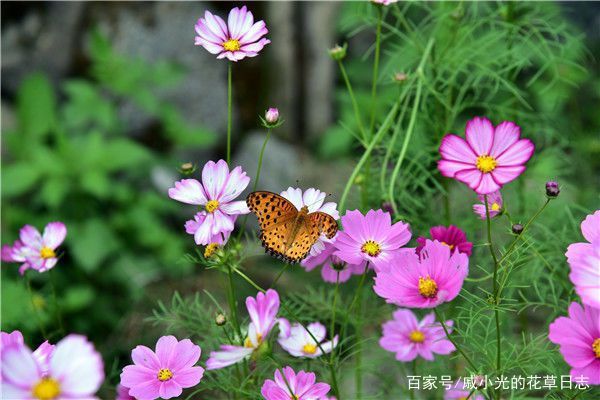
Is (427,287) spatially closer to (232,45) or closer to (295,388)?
(295,388)

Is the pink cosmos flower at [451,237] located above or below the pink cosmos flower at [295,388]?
above

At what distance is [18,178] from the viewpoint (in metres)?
1.81

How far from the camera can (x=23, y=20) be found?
221 cm

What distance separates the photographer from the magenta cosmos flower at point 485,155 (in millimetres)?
551

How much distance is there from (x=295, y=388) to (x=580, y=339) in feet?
0.74

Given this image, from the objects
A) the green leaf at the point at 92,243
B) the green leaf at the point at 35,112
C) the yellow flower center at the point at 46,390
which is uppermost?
the green leaf at the point at 35,112

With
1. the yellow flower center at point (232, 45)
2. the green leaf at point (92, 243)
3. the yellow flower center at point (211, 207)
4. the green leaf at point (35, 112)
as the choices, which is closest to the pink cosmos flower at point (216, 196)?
the yellow flower center at point (211, 207)

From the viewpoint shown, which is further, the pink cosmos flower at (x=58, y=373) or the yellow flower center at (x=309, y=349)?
the yellow flower center at (x=309, y=349)

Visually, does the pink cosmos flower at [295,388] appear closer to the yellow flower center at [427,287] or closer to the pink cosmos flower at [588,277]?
the yellow flower center at [427,287]

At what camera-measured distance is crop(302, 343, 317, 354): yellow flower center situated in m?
0.69

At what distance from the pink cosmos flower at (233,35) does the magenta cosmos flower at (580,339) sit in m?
0.32

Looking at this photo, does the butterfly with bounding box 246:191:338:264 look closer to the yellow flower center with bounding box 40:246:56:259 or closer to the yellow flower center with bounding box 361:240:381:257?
the yellow flower center with bounding box 361:240:381:257

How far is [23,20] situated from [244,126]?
0.76 metres

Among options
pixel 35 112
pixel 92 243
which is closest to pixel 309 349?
pixel 92 243
